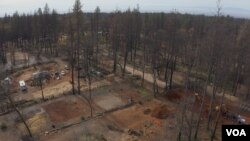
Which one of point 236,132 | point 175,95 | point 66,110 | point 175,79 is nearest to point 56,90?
point 66,110

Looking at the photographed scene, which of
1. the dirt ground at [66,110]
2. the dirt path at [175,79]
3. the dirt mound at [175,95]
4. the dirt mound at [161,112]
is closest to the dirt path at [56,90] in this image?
the dirt ground at [66,110]

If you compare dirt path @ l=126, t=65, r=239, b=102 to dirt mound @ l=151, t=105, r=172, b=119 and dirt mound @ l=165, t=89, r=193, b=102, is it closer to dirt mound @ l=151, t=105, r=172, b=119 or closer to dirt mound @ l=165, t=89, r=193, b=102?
dirt mound @ l=165, t=89, r=193, b=102

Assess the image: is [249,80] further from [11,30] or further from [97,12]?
[11,30]

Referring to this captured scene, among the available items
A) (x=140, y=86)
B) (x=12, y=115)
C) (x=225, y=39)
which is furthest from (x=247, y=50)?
(x=12, y=115)

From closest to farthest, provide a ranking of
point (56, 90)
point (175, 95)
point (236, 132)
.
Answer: point (236, 132) < point (175, 95) < point (56, 90)

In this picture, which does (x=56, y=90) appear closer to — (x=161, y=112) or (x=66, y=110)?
(x=66, y=110)

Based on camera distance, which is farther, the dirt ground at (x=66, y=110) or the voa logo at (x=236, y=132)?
the dirt ground at (x=66, y=110)

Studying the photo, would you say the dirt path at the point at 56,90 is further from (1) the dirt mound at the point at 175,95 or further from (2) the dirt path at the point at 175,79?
(1) the dirt mound at the point at 175,95

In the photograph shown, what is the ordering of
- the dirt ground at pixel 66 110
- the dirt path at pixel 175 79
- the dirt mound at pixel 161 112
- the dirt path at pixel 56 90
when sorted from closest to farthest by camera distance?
the dirt ground at pixel 66 110, the dirt mound at pixel 161 112, the dirt path at pixel 56 90, the dirt path at pixel 175 79
